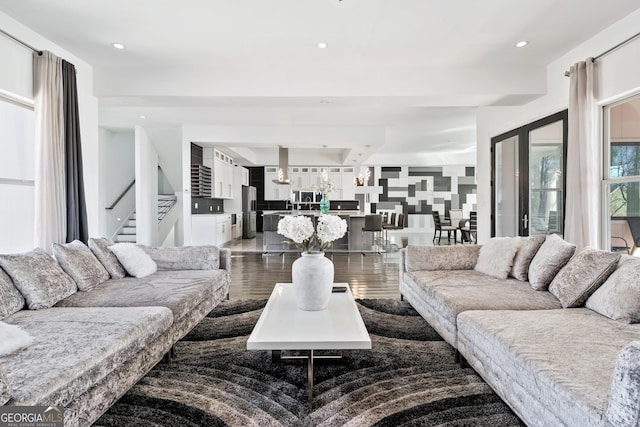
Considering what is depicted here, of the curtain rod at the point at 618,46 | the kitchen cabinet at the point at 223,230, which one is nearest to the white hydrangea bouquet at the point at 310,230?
the curtain rod at the point at 618,46

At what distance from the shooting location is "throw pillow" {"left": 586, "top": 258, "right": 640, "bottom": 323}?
1.97 metres

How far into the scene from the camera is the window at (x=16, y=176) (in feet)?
10.7

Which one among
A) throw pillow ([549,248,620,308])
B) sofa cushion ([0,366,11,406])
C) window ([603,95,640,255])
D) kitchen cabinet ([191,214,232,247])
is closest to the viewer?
sofa cushion ([0,366,11,406])

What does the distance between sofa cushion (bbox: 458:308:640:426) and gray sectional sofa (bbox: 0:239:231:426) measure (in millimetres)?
1918

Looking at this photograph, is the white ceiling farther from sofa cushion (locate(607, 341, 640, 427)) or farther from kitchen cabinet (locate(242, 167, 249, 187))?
kitchen cabinet (locate(242, 167, 249, 187))

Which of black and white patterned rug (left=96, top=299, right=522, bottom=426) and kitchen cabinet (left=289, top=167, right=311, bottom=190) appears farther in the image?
kitchen cabinet (left=289, top=167, right=311, bottom=190)

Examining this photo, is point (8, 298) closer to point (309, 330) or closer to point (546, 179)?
point (309, 330)

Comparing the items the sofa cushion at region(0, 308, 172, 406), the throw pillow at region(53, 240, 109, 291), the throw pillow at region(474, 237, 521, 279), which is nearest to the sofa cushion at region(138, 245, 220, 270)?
the throw pillow at region(53, 240, 109, 291)

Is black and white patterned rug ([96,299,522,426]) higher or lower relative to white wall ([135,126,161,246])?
lower

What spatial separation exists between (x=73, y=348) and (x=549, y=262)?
3090 millimetres

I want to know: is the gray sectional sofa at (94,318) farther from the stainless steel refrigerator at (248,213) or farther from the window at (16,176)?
the stainless steel refrigerator at (248,213)

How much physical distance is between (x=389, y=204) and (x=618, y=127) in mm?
9091

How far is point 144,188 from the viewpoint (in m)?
7.40

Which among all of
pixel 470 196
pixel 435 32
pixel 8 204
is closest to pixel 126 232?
pixel 8 204
